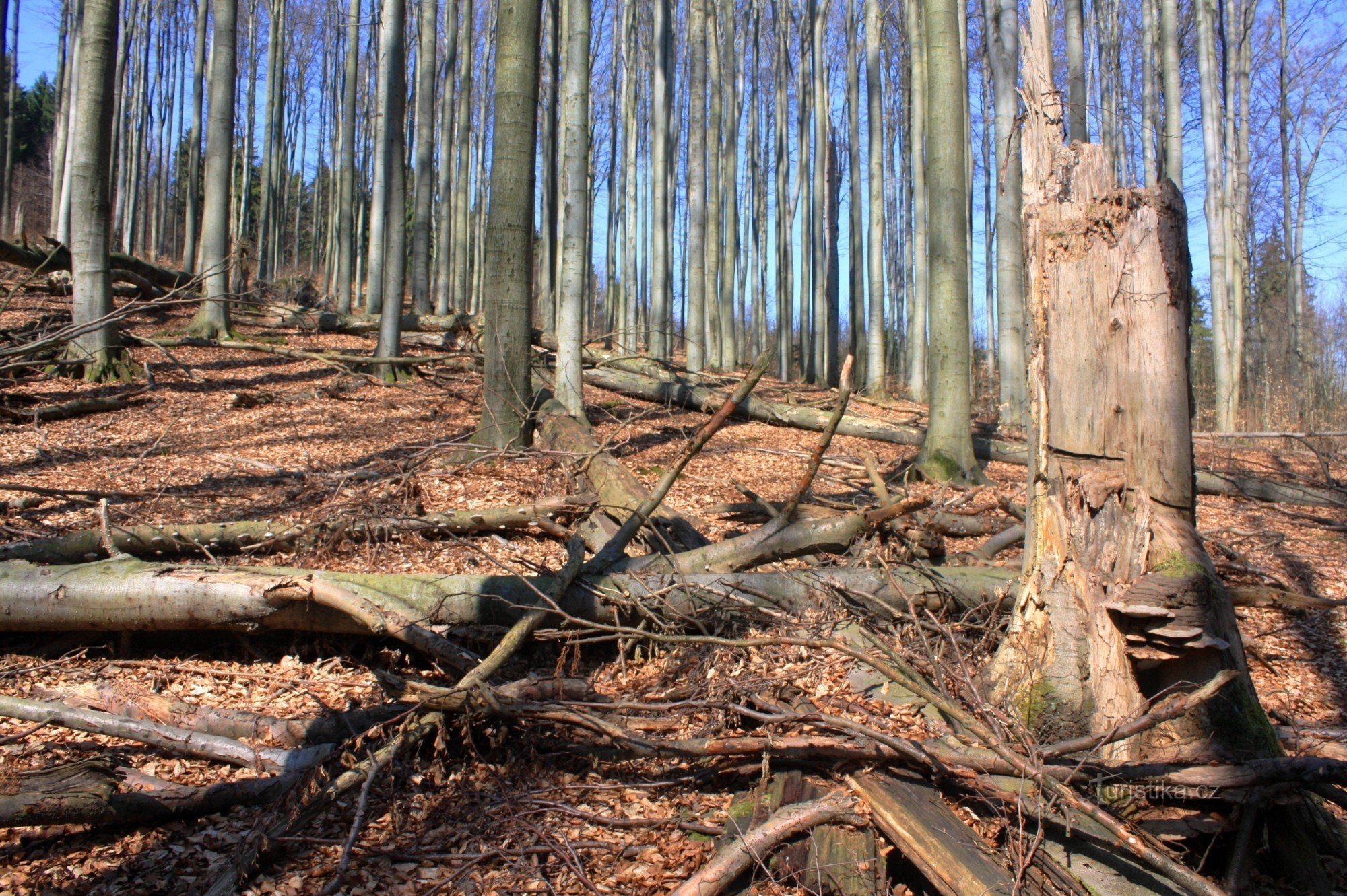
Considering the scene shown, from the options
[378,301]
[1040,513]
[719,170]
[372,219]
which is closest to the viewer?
[1040,513]

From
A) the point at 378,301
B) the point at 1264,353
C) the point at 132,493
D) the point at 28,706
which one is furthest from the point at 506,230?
the point at 1264,353

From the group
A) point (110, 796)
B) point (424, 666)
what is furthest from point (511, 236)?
point (110, 796)

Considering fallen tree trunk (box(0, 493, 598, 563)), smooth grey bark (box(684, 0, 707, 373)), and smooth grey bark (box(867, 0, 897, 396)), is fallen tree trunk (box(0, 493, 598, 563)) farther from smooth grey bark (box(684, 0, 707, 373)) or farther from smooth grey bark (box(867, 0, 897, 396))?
smooth grey bark (box(867, 0, 897, 396))

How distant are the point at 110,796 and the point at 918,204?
16987mm

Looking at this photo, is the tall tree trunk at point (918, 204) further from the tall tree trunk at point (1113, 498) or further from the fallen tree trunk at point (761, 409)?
the tall tree trunk at point (1113, 498)

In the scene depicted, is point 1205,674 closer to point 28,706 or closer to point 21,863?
point 21,863

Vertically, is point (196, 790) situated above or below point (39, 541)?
below

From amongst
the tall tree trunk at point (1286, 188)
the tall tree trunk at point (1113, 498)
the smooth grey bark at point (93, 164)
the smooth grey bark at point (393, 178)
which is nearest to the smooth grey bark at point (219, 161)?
the smooth grey bark at point (393, 178)

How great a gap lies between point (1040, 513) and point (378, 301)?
13.5m

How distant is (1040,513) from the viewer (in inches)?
136

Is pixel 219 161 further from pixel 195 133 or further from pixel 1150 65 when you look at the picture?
pixel 1150 65

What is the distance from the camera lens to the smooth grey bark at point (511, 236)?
741 cm

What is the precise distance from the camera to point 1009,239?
1114cm

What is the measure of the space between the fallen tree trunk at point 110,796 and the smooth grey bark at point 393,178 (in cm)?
803
